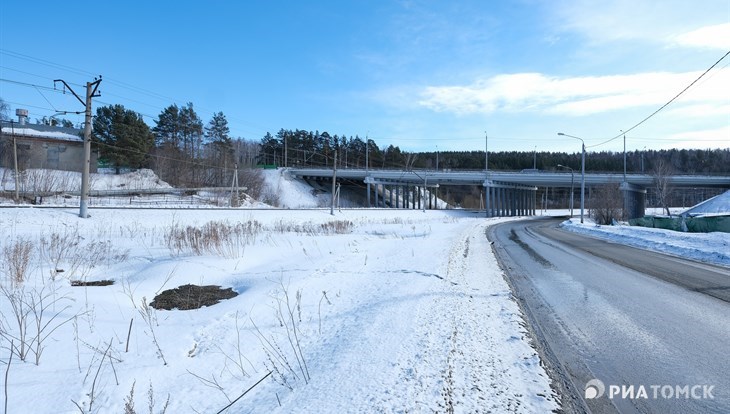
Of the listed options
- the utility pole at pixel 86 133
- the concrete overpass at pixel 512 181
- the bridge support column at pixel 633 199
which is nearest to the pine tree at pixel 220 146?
the concrete overpass at pixel 512 181

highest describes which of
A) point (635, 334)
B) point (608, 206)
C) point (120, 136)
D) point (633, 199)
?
point (120, 136)

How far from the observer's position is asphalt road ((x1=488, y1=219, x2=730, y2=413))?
3461 millimetres

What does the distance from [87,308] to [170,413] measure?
3.18 metres

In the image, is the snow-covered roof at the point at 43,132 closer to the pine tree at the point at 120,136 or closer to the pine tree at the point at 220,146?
the pine tree at the point at 120,136

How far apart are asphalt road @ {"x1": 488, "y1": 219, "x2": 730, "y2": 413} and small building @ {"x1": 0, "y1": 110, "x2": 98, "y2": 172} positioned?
210 feet

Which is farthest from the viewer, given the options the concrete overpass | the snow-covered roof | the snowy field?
the concrete overpass

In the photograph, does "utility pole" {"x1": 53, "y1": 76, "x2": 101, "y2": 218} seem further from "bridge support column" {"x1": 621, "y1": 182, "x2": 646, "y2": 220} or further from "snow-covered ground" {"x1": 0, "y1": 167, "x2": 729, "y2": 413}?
"bridge support column" {"x1": 621, "y1": 182, "x2": 646, "y2": 220}

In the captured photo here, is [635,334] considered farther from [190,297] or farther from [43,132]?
[43,132]

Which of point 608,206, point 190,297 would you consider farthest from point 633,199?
point 190,297

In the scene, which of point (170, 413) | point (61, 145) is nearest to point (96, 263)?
point (170, 413)

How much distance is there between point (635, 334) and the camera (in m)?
5.07

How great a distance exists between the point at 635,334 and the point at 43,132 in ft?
250

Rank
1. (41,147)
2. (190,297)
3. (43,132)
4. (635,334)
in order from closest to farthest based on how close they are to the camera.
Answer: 1. (635,334)
2. (190,297)
3. (41,147)
4. (43,132)

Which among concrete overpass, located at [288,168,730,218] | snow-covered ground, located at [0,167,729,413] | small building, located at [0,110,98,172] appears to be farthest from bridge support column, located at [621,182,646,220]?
small building, located at [0,110,98,172]
